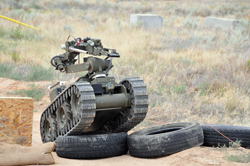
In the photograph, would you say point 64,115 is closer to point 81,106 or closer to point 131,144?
point 81,106

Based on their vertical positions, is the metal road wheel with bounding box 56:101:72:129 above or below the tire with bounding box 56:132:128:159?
above

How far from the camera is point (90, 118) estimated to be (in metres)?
4.89

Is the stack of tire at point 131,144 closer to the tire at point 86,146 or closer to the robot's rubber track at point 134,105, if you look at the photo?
the tire at point 86,146

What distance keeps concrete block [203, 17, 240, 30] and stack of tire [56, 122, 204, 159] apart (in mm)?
14989

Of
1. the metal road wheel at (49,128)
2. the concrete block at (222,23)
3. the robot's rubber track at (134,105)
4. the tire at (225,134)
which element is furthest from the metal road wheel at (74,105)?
the concrete block at (222,23)

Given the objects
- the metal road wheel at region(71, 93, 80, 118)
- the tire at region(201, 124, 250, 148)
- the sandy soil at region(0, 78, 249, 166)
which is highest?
the metal road wheel at region(71, 93, 80, 118)

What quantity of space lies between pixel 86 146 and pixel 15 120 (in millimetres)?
1136

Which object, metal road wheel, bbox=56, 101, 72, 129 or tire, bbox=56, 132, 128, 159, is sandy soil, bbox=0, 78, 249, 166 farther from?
metal road wheel, bbox=56, 101, 72, 129

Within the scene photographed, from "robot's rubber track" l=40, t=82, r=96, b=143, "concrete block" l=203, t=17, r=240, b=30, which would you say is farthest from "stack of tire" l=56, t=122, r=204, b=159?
"concrete block" l=203, t=17, r=240, b=30

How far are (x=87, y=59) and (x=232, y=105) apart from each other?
4163 mm

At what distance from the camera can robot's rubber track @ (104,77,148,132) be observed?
5.27 metres

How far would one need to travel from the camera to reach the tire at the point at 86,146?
16.4 feet

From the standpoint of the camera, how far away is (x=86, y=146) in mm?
5012

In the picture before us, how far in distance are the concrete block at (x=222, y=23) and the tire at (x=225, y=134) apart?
14176 mm
